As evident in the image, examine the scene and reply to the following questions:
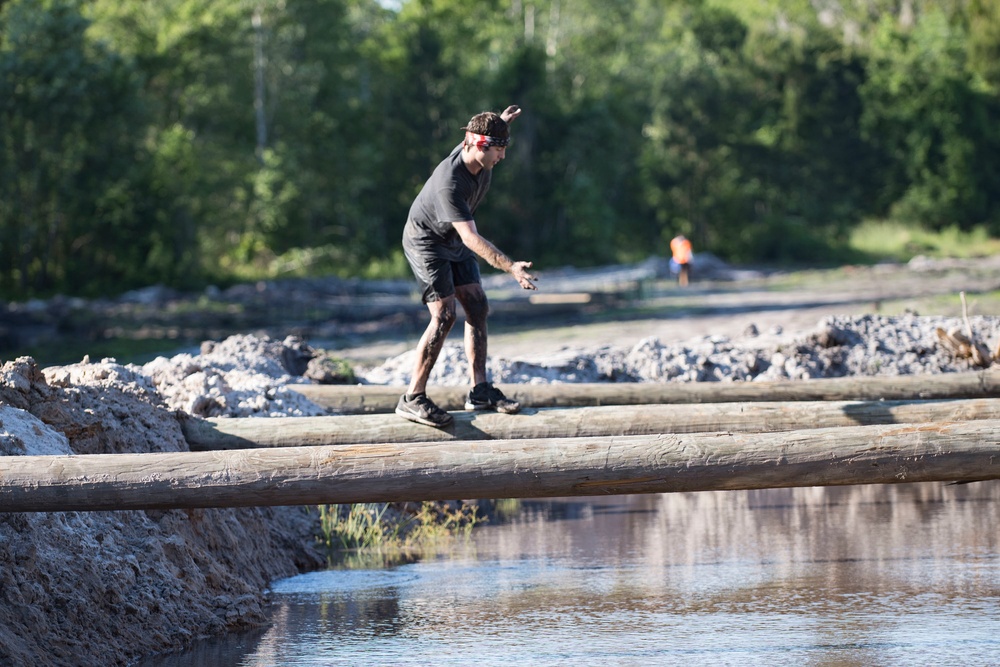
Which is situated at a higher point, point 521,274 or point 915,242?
point 915,242

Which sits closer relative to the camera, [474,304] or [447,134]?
[474,304]

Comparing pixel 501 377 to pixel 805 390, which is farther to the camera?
pixel 501 377

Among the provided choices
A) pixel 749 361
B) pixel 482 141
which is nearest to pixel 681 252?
pixel 749 361

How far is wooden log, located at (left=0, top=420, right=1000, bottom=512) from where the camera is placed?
5.79 meters

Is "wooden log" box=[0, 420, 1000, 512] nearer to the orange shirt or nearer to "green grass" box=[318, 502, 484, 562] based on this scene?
"green grass" box=[318, 502, 484, 562]

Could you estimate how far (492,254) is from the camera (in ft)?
23.2

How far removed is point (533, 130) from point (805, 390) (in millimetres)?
43883

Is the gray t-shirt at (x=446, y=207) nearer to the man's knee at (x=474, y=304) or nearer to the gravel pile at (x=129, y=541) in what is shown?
the man's knee at (x=474, y=304)

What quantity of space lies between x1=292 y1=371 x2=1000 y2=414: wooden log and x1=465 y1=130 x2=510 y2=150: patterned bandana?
2398mm

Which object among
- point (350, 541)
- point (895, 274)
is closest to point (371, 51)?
point (895, 274)

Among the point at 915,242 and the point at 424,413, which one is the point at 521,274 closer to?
the point at 424,413

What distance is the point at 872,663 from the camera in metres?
5.75

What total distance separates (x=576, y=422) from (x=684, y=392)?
2.00 m

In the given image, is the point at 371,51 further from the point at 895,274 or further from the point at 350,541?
the point at 350,541
